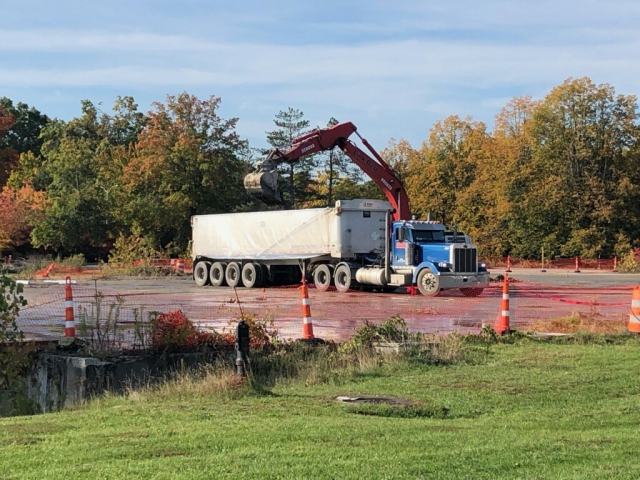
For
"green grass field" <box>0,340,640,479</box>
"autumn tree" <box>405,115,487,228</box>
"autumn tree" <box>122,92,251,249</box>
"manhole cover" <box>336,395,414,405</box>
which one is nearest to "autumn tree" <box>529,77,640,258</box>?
"autumn tree" <box>405,115,487,228</box>

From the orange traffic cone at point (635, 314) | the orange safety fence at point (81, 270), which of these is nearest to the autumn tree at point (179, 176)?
the orange safety fence at point (81, 270)

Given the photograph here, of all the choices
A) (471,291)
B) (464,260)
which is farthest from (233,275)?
(464,260)

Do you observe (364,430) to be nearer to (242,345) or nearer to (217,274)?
(242,345)

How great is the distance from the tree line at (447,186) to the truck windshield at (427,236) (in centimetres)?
3189

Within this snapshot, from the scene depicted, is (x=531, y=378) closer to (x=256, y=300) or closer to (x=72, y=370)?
(x=72, y=370)

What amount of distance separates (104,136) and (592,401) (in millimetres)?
83111

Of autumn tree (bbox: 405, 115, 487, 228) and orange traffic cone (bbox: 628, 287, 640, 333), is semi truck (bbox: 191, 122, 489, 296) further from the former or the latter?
autumn tree (bbox: 405, 115, 487, 228)

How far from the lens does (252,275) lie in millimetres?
34344

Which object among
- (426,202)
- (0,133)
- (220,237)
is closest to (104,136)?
(0,133)

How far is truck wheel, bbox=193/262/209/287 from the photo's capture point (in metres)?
37.5

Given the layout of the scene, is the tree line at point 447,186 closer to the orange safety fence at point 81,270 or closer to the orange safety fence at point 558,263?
the orange safety fence at point 558,263

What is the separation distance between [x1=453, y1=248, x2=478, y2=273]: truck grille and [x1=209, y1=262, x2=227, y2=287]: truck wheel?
42.2ft

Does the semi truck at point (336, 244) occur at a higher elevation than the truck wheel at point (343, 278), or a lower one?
higher

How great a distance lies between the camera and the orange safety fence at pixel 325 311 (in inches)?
580
